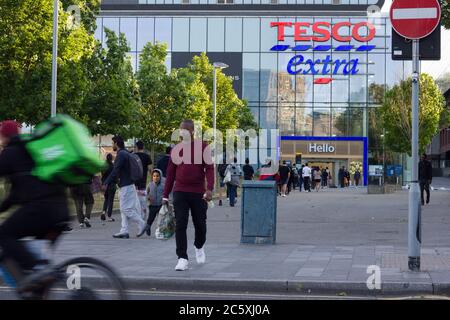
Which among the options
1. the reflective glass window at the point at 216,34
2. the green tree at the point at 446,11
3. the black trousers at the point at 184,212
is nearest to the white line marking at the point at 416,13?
the black trousers at the point at 184,212

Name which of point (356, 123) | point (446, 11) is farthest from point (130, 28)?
point (446, 11)

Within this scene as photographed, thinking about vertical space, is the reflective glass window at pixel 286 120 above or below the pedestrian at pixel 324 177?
above

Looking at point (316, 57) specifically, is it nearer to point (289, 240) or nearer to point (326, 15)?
point (326, 15)

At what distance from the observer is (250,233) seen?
1344 centimetres

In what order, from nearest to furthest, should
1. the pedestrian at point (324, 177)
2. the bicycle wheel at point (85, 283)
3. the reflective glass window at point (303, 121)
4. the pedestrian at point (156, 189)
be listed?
the bicycle wheel at point (85, 283)
the pedestrian at point (156, 189)
the pedestrian at point (324, 177)
the reflective glass window at point (303, 121)

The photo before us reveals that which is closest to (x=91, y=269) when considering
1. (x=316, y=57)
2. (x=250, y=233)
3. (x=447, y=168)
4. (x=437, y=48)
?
(x=437, y=48)

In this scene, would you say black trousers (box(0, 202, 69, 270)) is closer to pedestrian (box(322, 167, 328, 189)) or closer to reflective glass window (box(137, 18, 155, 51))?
pedestrian (box(322, 167, 328, 189))

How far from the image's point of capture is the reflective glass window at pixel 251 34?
68.6m

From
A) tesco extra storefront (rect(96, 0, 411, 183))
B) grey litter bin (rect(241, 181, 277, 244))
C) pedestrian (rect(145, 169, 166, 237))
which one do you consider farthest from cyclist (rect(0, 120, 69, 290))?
tesco extra storefront (rect(96, 0, 411, 183))

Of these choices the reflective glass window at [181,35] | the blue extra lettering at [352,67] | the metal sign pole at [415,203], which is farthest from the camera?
the reflective glass window at [181,35]

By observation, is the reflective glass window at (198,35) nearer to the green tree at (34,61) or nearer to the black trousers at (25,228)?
the green tree at (34,61)

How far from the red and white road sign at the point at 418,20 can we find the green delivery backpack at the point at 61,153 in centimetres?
535

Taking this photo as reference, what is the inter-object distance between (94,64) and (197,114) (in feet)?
27.2

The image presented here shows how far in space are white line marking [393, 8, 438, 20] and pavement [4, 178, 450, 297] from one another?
3.26 metres
